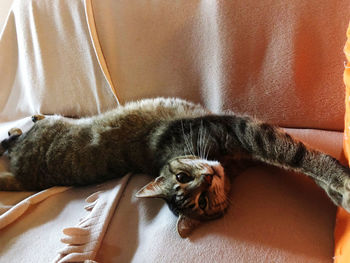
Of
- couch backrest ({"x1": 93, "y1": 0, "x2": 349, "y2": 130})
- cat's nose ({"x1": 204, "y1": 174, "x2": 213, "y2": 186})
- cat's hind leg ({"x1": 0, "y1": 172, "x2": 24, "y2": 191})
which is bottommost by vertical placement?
cat's hind leg ({"x1": 0, "y1": 172, "x2": 24, "y2": 191})

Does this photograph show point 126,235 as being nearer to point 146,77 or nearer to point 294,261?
point 294,261

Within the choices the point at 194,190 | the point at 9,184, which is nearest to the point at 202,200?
the point at 194,190

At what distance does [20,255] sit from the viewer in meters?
1.03

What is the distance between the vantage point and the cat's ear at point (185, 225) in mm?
930

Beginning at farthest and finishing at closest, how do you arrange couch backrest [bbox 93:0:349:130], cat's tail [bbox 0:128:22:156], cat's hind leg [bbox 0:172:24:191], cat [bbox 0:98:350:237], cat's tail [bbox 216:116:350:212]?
cat's tail [bbox 0:128:22:156] → cat's hind leg [bbox 0:172:24:191] → couch backrest [bbox 93:0:349:130] → cat [bbox 0:98:350:237] → cat's tail [bbox 216:116:350:212]

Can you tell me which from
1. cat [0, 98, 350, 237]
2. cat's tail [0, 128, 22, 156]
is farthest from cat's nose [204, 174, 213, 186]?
cat's tail [0, 128, 22, 156]

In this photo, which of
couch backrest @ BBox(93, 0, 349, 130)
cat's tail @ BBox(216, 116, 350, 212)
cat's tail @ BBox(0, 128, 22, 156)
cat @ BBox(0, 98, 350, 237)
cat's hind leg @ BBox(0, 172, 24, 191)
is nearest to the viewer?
cat's tail @ BBox(216, 116, 350, 212)

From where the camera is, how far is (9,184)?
134 cm

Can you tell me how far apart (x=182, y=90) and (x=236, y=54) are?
1.05 ft

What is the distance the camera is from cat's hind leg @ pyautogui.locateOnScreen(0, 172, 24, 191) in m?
1.34

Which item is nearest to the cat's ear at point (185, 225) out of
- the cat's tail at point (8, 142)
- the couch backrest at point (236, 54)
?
the couch backrest at point (236, 54)

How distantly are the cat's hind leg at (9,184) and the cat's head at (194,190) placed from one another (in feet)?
2.20

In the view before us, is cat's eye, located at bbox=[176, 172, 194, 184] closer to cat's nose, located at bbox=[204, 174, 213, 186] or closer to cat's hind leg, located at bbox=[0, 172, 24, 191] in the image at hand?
cat's nose, located at bbox=[204, 174, 213, 186]

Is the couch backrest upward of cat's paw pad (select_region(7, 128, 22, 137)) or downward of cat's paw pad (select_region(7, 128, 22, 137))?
upward
